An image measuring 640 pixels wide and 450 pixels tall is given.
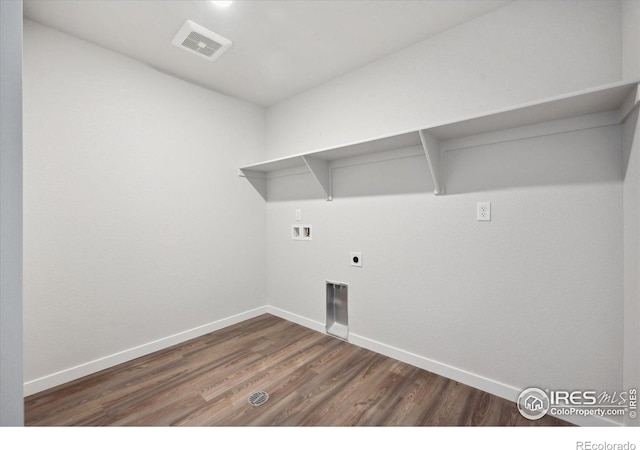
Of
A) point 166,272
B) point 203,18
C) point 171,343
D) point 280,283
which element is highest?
point 203,18

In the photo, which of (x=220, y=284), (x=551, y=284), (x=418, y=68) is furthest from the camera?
(x=220, y=284)

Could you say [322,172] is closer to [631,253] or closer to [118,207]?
[118,207]

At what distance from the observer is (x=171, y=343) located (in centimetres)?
248

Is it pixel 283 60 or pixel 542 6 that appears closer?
pixel 542 6

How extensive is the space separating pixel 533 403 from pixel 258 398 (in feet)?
5.52

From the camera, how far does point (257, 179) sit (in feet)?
10.5

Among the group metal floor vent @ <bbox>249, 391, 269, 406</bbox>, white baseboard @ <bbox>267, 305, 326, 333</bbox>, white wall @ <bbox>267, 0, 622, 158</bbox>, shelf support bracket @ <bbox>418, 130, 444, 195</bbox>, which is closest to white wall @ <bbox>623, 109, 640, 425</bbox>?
white wall @ <bbox>267, 0, 622, 158</bbox>

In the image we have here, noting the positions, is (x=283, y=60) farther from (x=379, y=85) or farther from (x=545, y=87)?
(x=545, y=87)

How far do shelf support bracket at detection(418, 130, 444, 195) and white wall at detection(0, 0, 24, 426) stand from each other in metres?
1.77

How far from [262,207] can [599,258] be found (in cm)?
288

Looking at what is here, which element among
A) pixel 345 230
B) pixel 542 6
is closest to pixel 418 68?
pixel 542 6

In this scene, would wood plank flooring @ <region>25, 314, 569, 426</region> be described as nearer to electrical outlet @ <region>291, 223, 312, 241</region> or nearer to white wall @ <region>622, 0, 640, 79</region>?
electrical outlet @ <region>291, 223, 312, 241</region>

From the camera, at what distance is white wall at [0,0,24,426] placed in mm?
591

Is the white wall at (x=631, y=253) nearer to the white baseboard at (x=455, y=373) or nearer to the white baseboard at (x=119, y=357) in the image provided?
the white baseboard at (x=455, y=373)
